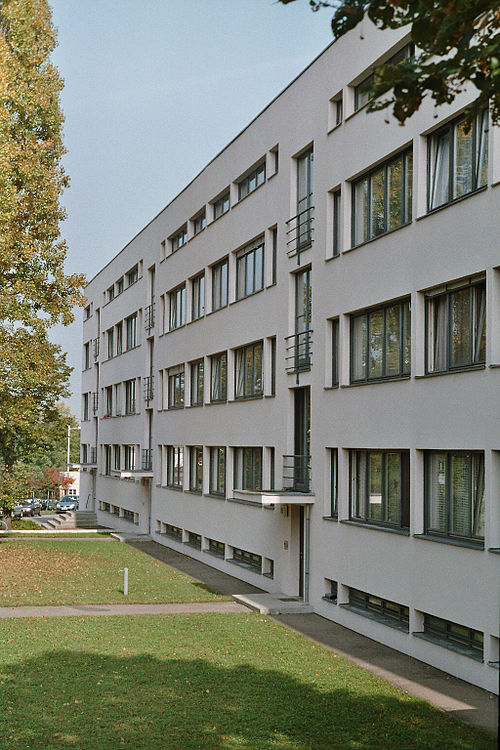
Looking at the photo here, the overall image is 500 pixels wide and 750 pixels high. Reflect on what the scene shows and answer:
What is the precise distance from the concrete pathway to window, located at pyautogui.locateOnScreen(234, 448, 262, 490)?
209 inches

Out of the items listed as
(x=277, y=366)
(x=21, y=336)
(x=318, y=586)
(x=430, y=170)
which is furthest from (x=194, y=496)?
(x=430, y=170)

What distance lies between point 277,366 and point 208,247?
934 cm

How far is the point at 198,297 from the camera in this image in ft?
115

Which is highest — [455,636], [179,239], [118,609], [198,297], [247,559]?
[179,239]

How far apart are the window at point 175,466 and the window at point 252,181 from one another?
36.8 ft

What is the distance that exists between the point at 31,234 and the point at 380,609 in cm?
2067

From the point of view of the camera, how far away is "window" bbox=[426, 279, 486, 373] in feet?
49.9

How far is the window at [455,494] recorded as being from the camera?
15.0 metres

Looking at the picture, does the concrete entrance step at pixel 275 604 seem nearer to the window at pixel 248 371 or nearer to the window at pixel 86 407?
the window at pixel 248 371

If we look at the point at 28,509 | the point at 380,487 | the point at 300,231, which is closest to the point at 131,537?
the point at 300,231

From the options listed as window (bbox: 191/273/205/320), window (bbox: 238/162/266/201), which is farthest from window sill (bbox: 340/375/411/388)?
window (bbox: 191/273/205/320)

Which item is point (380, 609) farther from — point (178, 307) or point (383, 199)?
point (178, 307)

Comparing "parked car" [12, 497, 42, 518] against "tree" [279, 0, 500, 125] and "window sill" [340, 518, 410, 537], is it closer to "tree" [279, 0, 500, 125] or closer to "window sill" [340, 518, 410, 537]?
"window sill" [340, 518, 410, 537]

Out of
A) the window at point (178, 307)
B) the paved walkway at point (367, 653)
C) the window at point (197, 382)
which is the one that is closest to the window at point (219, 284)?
the window at point (197, 382)
